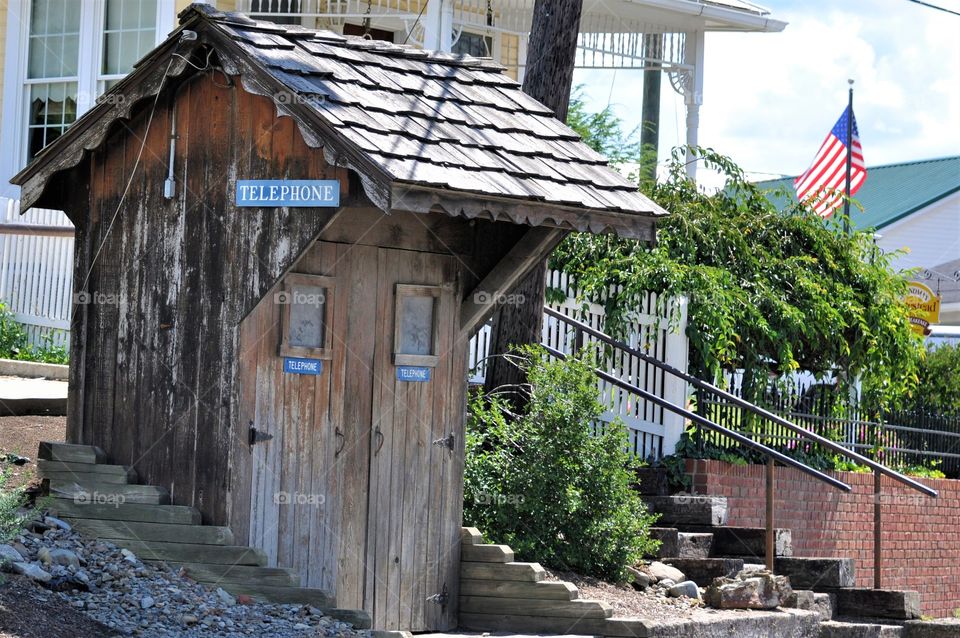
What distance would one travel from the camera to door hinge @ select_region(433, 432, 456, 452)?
8.60 meters

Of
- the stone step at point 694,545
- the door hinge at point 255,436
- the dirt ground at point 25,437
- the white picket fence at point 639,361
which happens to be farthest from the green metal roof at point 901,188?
the door hinge at point 255,436

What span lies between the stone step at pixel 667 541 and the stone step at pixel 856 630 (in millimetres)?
1305

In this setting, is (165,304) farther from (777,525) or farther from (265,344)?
(777,525)

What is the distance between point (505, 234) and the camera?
29.0ft

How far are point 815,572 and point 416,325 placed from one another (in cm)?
488

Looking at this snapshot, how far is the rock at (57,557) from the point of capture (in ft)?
24.1

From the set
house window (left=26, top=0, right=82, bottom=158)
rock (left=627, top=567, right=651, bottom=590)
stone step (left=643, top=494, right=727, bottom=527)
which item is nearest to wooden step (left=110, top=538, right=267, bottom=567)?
rock (left=627, top=567, right=651, bottom=590)

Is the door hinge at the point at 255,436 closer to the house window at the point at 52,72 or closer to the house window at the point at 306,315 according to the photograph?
the house window at the point at 306,315

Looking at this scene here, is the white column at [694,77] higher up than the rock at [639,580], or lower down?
higher up

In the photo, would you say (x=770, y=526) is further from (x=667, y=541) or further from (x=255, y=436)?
(x=255, y=436)

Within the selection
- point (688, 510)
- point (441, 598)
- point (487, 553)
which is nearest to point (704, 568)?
point (688, 510)

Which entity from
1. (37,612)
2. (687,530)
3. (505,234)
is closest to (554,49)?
(505,234)

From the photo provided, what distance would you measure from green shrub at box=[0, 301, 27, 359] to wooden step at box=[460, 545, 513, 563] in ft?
23.6

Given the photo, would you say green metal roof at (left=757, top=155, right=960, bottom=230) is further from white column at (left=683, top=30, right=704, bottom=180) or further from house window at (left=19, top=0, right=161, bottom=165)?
Answer: house window at (left=19, top=0, right=161, bottom=165)
